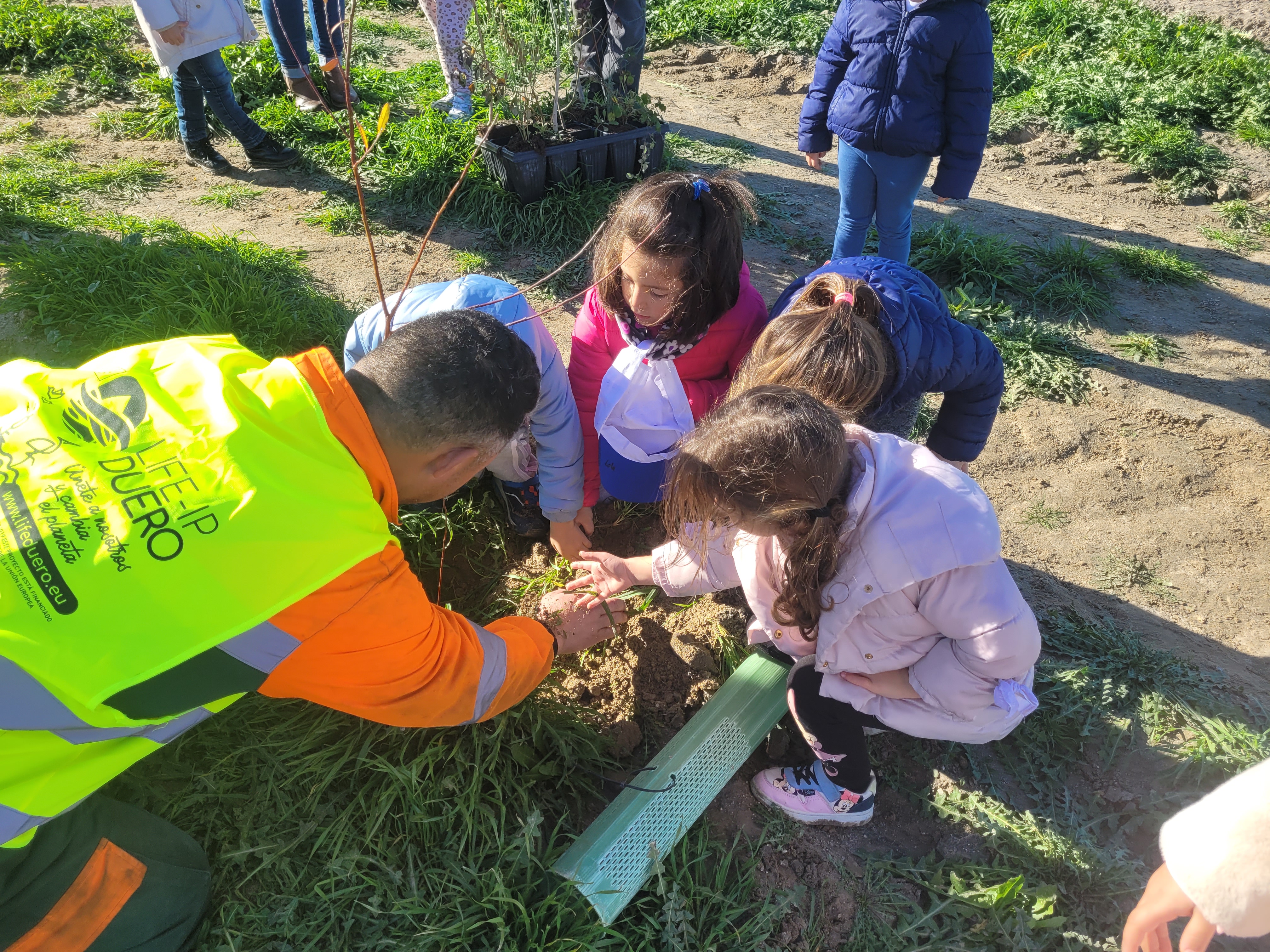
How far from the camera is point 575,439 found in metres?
2.44

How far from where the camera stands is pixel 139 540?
1206 mm

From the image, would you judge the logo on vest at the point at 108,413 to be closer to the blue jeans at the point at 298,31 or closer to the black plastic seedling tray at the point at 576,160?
the black plastic seedling tray at the point at 576,160

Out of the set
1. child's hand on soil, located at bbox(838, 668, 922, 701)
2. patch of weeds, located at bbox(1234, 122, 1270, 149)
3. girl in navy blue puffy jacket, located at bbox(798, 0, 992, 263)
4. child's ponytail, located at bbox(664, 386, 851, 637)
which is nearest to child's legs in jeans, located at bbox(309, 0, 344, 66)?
girl in navy blue puffy jacket, located at bbox(798, 0, 992, 263)

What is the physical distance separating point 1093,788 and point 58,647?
2377 millimetres

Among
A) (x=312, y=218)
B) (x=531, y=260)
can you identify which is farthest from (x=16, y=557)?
(x=312, y=218)

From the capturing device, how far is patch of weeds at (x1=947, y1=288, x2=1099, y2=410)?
368cm

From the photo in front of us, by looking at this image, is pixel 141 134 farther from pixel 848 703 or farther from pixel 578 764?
pixel 848 703

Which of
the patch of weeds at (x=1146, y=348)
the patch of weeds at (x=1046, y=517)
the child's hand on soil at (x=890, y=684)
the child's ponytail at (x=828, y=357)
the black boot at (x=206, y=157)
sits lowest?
the patch of weeds at (x=1046, y=517)

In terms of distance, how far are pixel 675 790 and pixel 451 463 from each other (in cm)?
98

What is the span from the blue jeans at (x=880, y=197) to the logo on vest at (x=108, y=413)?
2776 mm

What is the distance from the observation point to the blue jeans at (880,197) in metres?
3.41

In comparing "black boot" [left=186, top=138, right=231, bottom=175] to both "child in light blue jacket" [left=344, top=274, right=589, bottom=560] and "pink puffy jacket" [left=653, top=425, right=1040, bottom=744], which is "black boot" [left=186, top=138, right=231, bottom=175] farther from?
"pink puffy jacket" [left=653, top=425, right=1040, bottom=744]

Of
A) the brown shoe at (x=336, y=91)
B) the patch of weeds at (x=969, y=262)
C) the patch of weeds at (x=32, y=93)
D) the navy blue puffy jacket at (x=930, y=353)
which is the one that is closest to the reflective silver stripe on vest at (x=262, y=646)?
the navy blue puffy jacket at (x=930, y=353)

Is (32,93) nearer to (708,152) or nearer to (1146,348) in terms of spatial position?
(708,152)
